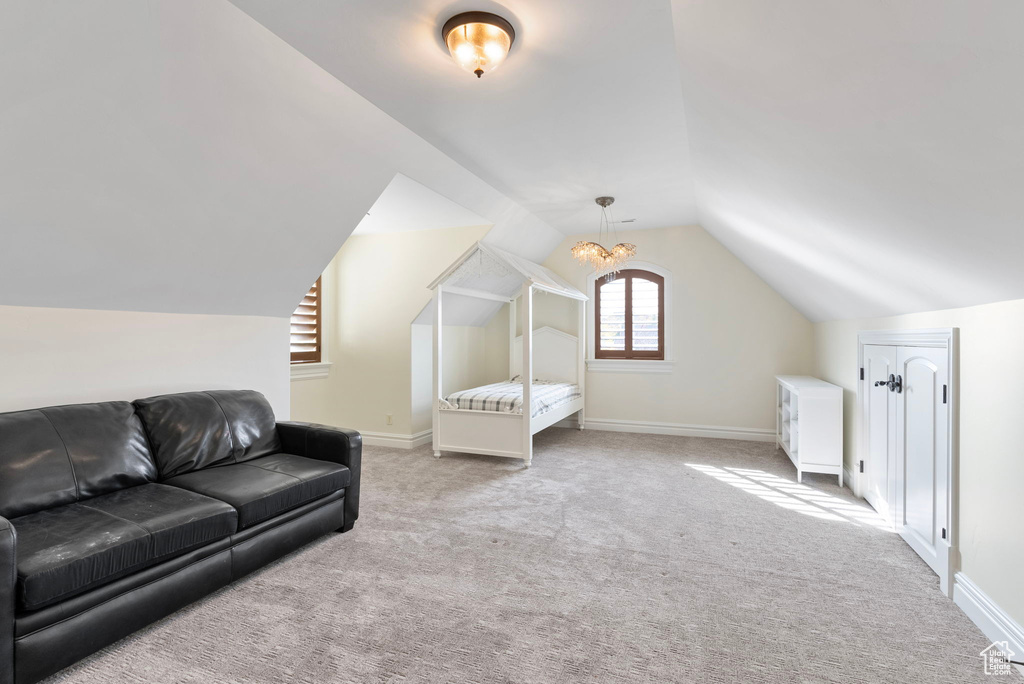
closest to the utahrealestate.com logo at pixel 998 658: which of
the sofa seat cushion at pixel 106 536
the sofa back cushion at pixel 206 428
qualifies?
the sofa seat cushion at pixel 106 536

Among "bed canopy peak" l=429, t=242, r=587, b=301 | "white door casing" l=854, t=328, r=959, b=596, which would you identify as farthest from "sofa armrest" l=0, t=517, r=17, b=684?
"white door casing" l=854, t=328, r=959, b=596

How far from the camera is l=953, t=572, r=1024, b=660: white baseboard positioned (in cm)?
182

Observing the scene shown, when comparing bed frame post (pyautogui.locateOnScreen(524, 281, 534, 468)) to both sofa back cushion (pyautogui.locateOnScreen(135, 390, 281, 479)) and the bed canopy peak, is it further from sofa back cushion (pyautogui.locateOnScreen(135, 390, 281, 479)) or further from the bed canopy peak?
sofa back cushion (pyautogui.locateOnScreen(135, 390, 281, 479))

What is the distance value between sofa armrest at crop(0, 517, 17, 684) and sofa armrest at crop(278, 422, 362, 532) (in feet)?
5.08

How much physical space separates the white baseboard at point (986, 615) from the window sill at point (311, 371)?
5.27m

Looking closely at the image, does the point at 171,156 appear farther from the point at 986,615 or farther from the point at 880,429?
the point at 880,429

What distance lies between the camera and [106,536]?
1865 mm

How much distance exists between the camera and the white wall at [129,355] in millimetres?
2447

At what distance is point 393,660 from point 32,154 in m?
2.42

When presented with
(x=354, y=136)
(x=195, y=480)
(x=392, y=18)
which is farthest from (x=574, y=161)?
(x=195, y=480)

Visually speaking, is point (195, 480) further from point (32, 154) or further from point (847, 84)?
point (847, 84)

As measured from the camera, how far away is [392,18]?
203cm

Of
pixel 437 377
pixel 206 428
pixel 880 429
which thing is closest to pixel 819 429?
pixel 880 429

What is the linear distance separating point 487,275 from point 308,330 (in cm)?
207
